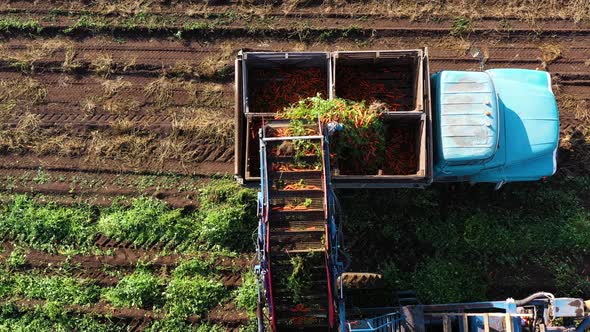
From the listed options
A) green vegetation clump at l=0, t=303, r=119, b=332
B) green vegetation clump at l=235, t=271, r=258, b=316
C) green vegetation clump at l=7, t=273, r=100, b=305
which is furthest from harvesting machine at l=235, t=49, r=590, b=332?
green vegetation clump at l=7, t=273, r=100, b=305

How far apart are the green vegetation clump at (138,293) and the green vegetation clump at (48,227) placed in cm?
124

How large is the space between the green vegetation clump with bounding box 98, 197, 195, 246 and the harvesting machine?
93.8 inches

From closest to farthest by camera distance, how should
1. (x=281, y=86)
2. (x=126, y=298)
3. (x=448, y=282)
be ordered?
(x=281, y=86), (x=448, y=282), (x=126, y=298)

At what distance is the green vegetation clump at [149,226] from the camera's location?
33.6ft

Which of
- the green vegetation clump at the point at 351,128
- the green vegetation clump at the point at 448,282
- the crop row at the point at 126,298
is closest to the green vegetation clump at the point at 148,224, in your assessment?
the crop row at the point at 126,298

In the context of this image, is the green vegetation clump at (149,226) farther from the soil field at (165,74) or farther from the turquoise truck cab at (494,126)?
the turquoise truck cab at (494,126)

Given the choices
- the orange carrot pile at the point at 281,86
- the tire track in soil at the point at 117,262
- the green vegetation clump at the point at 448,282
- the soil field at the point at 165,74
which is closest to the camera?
the orange carrot pile at the point at 281,86

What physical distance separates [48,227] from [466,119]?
880 centimetres

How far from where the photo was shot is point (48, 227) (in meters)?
10.3

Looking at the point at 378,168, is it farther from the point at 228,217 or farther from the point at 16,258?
the point at 16,258

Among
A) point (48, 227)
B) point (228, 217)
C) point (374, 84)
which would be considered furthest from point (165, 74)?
point (374, 84)

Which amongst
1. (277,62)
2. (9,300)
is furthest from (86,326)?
(277,62)

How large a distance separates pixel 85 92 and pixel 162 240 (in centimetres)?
385

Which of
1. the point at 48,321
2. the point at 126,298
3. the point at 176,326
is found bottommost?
the point at 176,326
